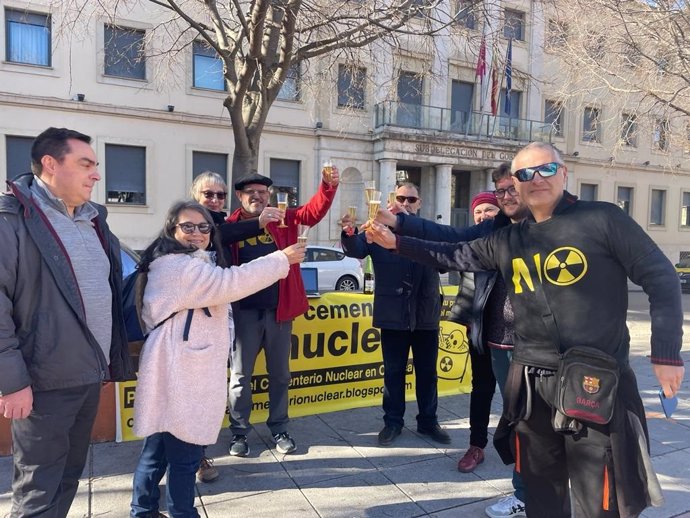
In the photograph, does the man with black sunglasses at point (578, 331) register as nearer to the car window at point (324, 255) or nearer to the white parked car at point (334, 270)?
the white parked car at point (334, 270)

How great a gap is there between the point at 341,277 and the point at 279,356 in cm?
1041

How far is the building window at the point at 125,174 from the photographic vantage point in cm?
1686

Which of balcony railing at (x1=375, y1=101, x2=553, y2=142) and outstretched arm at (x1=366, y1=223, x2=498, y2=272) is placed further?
balcony railing at (x1=375, y1=101, x2=553, y2=142)

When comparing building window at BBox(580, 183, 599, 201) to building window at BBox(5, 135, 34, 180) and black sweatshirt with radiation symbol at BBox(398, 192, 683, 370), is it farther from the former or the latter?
black sweatshirt with radiation symbol at BBox(398, 192, 683, 370)

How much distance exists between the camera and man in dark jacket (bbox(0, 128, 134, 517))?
2.08 metres

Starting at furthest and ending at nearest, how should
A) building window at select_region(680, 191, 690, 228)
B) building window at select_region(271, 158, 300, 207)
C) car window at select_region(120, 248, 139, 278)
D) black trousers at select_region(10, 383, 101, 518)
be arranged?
building window at select_region(680, 191, 690, 228) < building window at select_region(271, 158, 300, 207) < car window at select_region(120, 248, 139, 278) < black trousers at select_region(10, 383, 101, 518)

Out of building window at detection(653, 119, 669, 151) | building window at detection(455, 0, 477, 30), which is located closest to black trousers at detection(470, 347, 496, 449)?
building window at detection(455, 0, 477, 30)

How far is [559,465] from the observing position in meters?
2.34

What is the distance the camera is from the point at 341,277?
562 inches

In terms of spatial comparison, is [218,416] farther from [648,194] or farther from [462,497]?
[648,194]

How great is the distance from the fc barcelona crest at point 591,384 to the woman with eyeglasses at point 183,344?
151 cm

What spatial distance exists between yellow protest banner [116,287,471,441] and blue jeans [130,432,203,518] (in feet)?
5.21

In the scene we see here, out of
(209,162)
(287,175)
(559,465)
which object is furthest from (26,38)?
(559,465)

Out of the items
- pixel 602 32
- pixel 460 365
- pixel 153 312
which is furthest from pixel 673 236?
pixel 153 312
